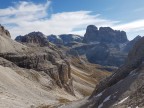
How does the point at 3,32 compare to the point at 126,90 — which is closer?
the point at 126,90

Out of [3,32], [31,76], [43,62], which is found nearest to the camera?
[31,76]

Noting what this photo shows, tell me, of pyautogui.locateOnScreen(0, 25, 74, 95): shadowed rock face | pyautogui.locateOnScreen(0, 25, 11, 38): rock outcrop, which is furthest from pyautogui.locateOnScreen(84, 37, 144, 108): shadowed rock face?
pyautogui.locateOnScreen(0, 25, 11, 38): rock outcrop

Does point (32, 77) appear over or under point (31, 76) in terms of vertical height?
under

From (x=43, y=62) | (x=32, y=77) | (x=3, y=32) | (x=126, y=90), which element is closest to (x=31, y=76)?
(x=32, y=77)

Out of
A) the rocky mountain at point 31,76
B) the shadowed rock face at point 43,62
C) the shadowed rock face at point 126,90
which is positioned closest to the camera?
the shadowed rock face at point 126,90

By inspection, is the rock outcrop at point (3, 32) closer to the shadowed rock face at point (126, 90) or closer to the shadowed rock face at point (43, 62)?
the shadowed rock face at point (43, 62)

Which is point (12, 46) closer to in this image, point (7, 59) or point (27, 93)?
point (7, 59)

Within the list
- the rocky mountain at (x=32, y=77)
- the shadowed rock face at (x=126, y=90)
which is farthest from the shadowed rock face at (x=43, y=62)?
the shadowed rock face at (x=126, y=90)

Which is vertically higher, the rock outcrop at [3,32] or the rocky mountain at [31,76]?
the rock outcrop at [3,32]

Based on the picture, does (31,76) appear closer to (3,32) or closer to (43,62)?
(43,62)

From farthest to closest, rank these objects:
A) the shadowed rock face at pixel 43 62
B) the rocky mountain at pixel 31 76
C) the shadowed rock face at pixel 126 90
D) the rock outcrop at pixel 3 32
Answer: the rock outcrop at pixel 3 32 < the shadowed rock face at pixel 43 62 < the rocky mountain at pixel 31 76 < the shadowed rock face at pixel 126 90

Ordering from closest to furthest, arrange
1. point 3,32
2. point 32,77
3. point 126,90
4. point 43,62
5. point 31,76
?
point 126,90 < point 32,77 < point 31,76 < point 43,62 < point 3,32

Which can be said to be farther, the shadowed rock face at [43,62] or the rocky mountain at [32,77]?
the shadowed rock face at [43,62]

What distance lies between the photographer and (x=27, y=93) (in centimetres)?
8494
